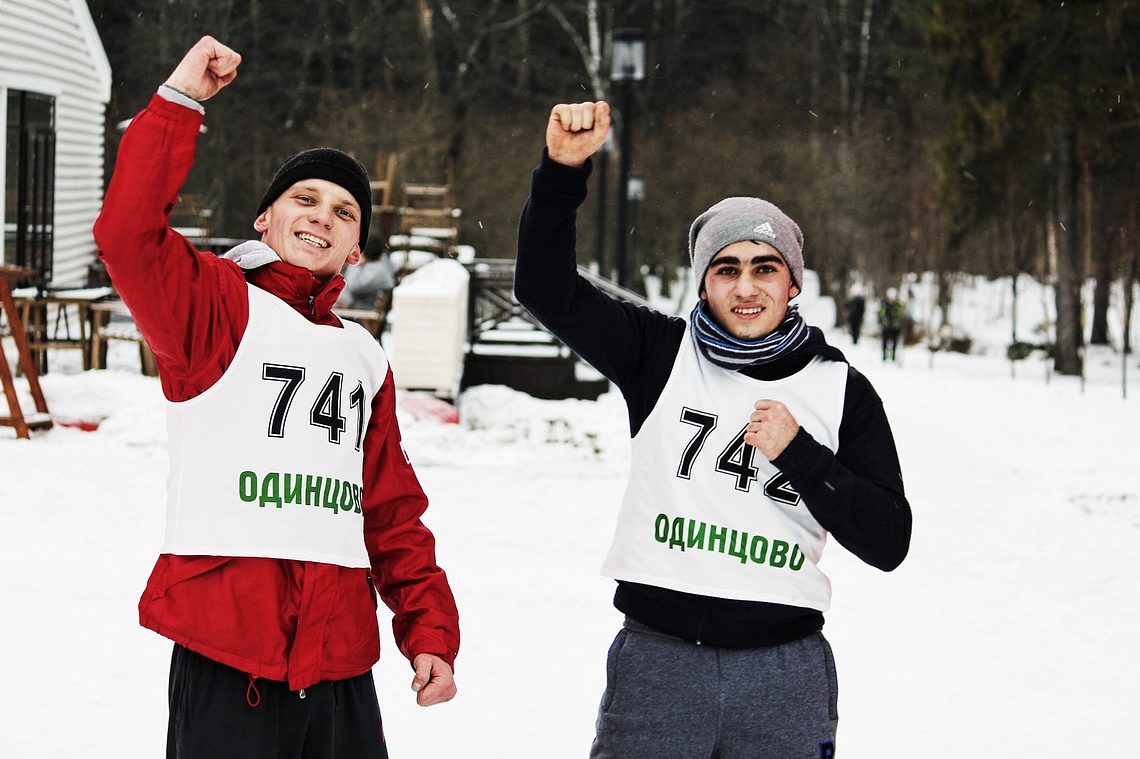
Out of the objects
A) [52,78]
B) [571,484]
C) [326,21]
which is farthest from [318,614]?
[326,21]

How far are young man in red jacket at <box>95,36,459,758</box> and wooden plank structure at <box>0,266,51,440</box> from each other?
6118mm

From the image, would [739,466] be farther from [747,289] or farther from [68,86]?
[68,86]

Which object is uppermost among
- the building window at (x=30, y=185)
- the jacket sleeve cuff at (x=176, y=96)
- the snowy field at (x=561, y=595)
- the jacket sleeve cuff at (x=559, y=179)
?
the building window at (x=30, y=185)

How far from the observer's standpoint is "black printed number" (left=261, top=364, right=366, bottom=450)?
2.24 m

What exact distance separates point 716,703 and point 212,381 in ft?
3.61

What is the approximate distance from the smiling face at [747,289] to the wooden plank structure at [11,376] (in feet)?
20.9

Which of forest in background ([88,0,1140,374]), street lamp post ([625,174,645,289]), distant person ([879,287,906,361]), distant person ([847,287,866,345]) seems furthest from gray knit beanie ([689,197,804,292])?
distant person ([847,287,866,345])

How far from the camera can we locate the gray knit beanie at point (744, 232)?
2529mm

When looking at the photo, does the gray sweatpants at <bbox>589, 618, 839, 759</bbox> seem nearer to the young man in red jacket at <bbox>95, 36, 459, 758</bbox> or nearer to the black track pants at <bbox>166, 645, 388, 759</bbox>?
the young man in red jacket at <bbox>95, 36, 459, 758</bbox>

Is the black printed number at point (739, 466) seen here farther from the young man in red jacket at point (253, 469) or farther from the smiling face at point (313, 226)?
the smiling face at point (313, 226)

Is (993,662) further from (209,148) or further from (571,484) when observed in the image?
(209,148)

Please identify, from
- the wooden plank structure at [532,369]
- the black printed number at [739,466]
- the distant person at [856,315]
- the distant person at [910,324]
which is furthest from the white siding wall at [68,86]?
the distant person at [856,315]

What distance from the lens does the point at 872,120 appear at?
33.9 metres

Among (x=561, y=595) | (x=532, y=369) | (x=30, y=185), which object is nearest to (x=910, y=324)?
(x=532, y=369)
